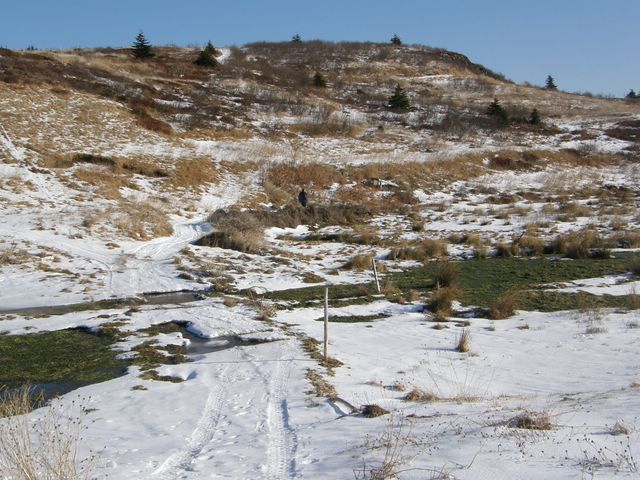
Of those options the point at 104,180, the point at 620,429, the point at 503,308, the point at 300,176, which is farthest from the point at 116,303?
the point at 300,176

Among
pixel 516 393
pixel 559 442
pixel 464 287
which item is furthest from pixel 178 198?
pixel 559 442

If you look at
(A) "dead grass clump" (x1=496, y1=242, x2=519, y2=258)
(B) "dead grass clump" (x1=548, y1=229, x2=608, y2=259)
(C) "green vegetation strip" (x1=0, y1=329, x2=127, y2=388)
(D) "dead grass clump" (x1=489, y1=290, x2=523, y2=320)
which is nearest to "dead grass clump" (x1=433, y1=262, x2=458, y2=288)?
(D) "dead grass clump" (x1=489, y1=290, x2=523, y2=320)

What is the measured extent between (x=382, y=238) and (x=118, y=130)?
61.2 ft

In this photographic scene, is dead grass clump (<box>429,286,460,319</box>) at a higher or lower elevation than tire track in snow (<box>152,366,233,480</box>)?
higher

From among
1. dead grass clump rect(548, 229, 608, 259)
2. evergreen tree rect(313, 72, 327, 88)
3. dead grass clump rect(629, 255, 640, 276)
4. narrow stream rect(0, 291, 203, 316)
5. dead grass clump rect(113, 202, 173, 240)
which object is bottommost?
narrow stream rect(0, 291, 203, 316)

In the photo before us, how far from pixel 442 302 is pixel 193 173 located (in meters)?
19.1

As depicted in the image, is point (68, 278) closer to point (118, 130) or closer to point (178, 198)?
point (178, 198)

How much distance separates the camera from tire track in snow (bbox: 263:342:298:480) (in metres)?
5.05

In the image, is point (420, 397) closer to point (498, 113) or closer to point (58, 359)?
point (58, 359)

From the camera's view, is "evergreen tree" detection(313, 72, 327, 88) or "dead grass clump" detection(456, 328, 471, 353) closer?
"dead grass clump" detection(456, 328, 471, 353)

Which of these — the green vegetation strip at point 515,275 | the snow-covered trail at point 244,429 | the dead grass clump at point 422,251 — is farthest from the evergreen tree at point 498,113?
the snow-covered trail at point 244,429

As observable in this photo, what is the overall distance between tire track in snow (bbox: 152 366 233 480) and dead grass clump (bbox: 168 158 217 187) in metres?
20.3

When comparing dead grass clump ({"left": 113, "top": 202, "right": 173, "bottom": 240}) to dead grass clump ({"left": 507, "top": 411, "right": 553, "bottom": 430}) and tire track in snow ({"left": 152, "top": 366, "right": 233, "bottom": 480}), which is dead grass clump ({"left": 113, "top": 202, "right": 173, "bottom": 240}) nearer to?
tire track in snow ({"left": 152, "top": 366, "right": 233, "bottom": 480})

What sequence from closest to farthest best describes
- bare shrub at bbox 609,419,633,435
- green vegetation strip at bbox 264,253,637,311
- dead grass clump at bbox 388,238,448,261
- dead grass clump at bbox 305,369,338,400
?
bare shrub at bbox 609,419,633,435
dead grass clump at bbox 305,369,338,400
green vegetation strip at bbox 264,253,637,311
dead grass clump at bbox 388,238,448,261
